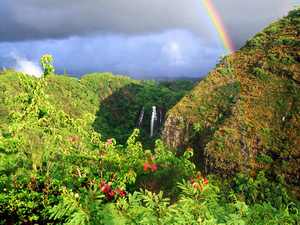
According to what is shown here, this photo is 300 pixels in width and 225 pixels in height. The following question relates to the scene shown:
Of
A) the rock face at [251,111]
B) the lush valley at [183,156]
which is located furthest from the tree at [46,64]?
the rock face at [251,111]

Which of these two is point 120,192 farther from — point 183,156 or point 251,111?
→ point 251,111

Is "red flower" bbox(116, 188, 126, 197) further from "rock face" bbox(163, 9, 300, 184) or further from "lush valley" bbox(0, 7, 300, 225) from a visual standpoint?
"rock face" bbox(163, 9, 300, 184)

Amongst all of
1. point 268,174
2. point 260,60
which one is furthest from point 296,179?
point 260,60

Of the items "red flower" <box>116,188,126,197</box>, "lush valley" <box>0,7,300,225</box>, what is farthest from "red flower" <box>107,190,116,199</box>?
"red flower" <box>116,188,126,197</box>

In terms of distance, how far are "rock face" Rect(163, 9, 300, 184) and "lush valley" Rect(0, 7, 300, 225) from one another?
20 centimetres

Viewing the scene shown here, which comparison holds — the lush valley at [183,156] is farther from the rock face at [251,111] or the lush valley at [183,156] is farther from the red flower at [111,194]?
the rock face at [251,111]

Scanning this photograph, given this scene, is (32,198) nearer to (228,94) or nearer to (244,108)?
(244,108)

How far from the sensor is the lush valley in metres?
8.66

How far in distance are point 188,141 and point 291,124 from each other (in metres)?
19.8

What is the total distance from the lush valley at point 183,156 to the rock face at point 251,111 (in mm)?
199

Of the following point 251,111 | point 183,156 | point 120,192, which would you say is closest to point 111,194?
point 120,192

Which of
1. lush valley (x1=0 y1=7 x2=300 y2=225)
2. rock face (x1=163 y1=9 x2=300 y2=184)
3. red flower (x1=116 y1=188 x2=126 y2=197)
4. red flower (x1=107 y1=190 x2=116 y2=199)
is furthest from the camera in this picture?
rock face (x1=163 y1=9 x2=300 y2=184)

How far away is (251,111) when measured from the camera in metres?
85.6

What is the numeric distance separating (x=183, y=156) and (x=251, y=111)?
183 feet
